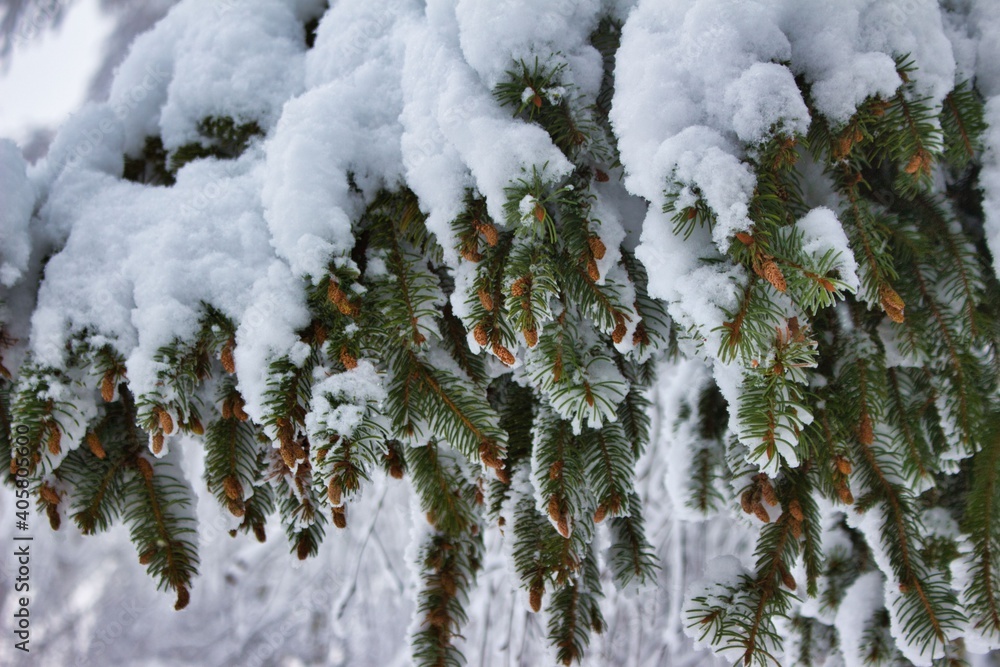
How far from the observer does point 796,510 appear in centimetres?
133

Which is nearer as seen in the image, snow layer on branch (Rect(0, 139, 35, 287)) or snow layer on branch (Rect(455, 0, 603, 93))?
snow layer on branch (Rect(455, 0, 603, 93))

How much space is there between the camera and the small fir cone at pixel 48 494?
4.42 ft

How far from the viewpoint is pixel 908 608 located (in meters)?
1.43

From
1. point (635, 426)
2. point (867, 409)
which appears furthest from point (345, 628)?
point (867, 409)

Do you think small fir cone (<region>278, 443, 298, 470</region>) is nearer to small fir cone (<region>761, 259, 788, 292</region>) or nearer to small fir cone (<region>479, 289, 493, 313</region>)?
small fir cone (<region>479, 289, 493, 313</region>)

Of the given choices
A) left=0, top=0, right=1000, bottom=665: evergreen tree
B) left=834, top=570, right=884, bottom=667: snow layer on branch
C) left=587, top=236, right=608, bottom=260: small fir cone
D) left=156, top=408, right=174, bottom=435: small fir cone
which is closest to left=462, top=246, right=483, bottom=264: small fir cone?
left=0, top=0, right=1000, bottom=665: evergreen tree

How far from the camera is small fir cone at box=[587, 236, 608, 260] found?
3.70ft

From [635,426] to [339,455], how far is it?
83 centimetres

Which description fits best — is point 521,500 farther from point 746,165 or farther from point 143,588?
point 143,588

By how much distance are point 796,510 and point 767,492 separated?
9 centimetres

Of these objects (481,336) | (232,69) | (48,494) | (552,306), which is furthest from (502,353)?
(232,69)

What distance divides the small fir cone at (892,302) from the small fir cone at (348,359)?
1.03 meters

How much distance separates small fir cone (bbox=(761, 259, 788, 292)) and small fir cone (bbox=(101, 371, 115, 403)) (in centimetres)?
139

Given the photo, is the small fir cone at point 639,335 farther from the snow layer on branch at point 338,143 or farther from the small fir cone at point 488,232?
the snow layer on branch at point 338,143
